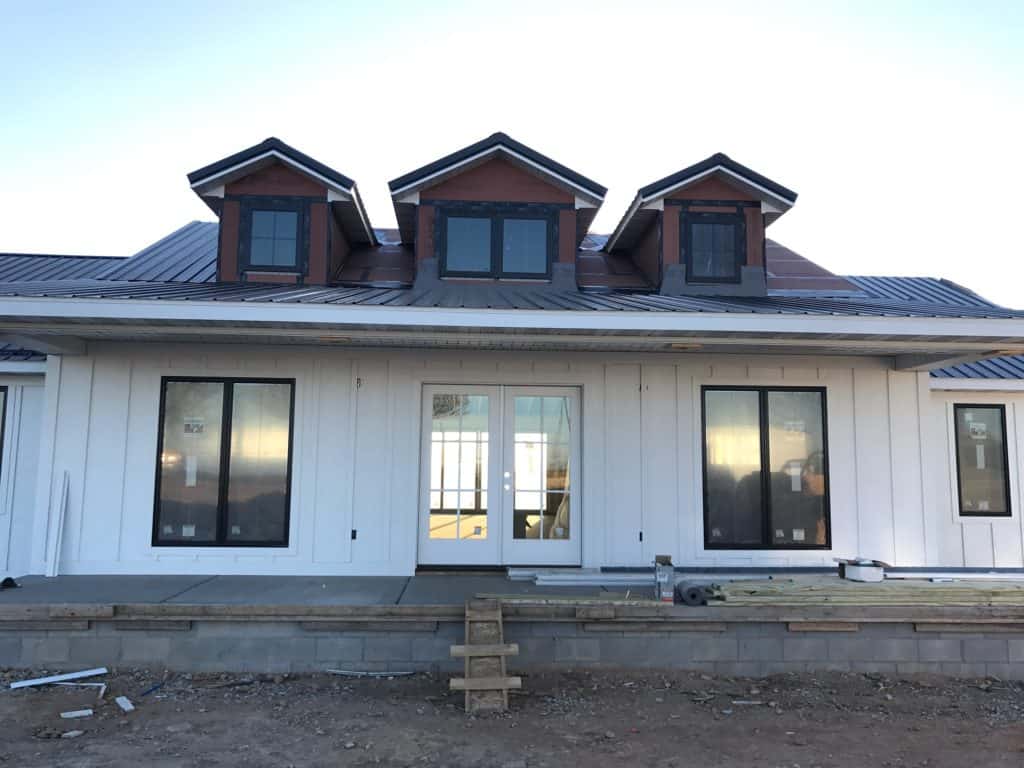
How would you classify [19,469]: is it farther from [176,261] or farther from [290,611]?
[290,611]

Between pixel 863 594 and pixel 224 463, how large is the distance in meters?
6.60

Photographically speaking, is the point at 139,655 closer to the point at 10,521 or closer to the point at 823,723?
the point at 10,521

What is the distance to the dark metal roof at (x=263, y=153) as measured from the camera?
788 cm

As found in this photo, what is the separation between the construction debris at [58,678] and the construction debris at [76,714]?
662mm

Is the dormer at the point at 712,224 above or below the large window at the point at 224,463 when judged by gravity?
above

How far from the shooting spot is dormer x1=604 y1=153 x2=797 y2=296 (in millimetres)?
8148

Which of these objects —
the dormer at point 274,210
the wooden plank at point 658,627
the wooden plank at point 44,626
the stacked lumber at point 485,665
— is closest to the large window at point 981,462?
the wooden plank at point 658,627

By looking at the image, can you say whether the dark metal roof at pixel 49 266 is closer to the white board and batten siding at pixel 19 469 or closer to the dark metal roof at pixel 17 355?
the dark metal roof at pixel 17 355

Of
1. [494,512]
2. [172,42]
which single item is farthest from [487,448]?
[172,42]

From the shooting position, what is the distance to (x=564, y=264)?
319 inches

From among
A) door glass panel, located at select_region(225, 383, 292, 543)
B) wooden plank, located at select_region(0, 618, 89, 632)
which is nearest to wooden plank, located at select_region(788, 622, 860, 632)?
door glass panel, located at select_region(225, 383, 292, 543)

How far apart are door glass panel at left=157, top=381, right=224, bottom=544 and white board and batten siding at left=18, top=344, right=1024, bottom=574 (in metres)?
0.13

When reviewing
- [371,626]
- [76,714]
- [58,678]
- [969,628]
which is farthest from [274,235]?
[969,628]

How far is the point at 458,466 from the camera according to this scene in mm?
7543
